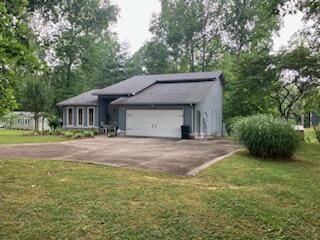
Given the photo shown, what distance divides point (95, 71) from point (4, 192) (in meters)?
36.3

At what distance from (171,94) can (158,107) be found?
1.41 meters

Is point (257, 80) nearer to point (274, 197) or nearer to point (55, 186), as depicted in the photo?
point (274, 197)

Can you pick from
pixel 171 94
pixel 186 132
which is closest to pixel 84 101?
Answer: pixel 171 94

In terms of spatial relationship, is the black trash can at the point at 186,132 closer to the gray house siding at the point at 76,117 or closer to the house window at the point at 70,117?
the gray house siding at the point at 76,117

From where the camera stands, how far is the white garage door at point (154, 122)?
21719 millimetres

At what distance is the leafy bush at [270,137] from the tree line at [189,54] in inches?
355

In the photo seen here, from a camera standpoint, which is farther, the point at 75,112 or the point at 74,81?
the point at 74,81

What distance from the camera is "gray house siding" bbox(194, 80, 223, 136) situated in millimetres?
21894

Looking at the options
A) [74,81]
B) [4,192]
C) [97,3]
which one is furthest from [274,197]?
[74,81]

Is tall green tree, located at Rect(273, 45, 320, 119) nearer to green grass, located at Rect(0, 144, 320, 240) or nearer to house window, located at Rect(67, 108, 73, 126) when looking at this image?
green grass, located at Rect(0, 144, 320, 240)

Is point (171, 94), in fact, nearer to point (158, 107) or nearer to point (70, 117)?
point (158, 107)

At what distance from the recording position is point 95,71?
139ft

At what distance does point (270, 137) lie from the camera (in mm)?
12383

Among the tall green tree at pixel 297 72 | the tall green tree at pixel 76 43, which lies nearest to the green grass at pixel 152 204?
the tall green tree at pixel 297 72
